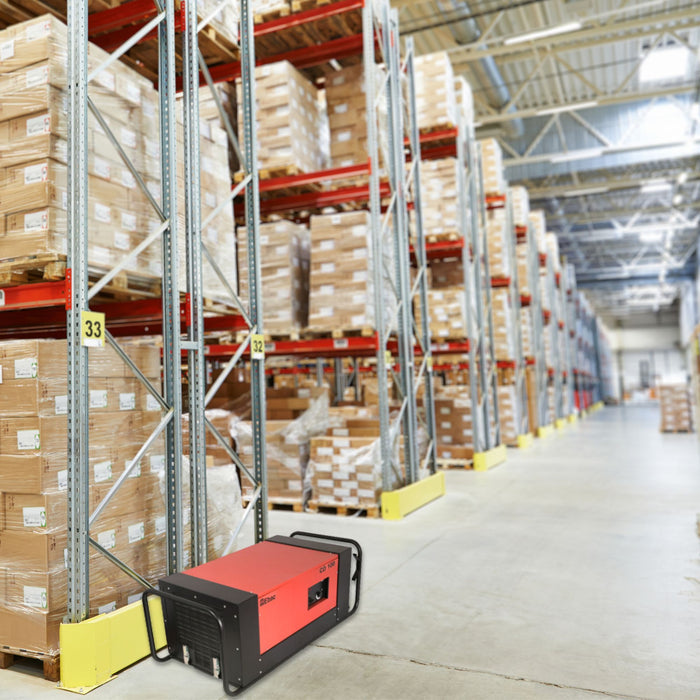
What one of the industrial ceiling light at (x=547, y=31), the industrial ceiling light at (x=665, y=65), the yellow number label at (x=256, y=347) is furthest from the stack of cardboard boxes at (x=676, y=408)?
the yellow number label at (x=256, y=347)

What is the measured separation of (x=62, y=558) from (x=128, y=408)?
2.63 ft

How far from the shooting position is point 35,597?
Result: 2920 mm

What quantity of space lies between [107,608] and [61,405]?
1.03 metres

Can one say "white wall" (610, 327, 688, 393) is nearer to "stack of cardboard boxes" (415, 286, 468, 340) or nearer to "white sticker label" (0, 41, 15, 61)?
"stack of cardboard boxes" (415, 286, 468, 340)

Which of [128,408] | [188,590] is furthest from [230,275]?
[188,590]

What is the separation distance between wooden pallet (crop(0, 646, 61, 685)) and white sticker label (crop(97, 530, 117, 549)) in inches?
20.3

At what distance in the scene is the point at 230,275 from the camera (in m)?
4.45

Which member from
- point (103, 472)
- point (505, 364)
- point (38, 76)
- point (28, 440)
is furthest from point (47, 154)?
point (505, 364)

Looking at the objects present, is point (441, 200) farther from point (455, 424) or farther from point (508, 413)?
point (508, 413)

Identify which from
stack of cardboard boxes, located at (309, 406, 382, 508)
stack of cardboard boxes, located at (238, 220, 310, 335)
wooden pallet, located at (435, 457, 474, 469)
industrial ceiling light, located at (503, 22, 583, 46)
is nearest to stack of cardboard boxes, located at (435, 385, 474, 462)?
wooden pallet, located at (435, 457, 474, 469)

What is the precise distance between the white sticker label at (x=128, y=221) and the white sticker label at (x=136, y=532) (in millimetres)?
1630

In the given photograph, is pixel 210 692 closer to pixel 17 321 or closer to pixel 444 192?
pixel 17 321

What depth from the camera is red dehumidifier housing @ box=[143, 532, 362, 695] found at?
8.78 feet

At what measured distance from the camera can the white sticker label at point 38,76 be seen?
3.16m
